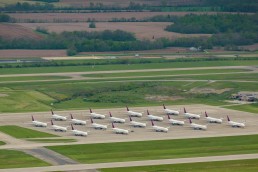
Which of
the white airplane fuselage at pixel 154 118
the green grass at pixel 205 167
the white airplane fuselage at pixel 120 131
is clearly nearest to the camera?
the green grass at pixel 205 167

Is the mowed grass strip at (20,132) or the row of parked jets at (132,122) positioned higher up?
the mowed grass strip at (20,132)

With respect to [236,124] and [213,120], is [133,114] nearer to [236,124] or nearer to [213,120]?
[213,120]

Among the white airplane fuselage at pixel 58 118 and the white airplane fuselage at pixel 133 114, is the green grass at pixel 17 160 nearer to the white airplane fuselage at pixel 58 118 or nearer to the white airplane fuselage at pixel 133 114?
the white airplane fuselage at pixel 58 118

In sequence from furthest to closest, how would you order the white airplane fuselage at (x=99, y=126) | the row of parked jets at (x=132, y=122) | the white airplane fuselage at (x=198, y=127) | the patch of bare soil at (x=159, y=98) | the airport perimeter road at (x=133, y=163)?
the patch of bare soil at (x=159, y=98) < the white airplane fuselage at (x=198, y=127) < the white airplane fuselage at (x=99, y=126) < the row of parked jets at (x=132, y=122) < the airport perimeter road at (x=133, y=163)

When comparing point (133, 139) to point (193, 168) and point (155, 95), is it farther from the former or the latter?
point (155, 95)

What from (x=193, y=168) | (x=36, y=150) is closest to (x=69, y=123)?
(x=36, y=150)

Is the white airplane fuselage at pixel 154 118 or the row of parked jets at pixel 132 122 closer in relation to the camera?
the row of parked jets at pixel 132 122

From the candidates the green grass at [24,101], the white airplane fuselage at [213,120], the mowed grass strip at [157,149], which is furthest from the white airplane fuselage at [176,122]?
the green grass at [24,101]
